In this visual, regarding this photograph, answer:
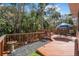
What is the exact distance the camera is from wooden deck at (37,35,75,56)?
1.41m

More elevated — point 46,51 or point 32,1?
point 32,1

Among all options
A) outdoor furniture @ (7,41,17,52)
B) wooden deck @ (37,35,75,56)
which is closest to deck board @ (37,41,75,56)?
wooden deck @ (37,35,75,56)

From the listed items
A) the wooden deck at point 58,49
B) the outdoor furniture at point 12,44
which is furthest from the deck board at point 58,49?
the outdoor furniture at point 12,44

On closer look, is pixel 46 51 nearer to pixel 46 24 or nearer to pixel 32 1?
pixel 46 24

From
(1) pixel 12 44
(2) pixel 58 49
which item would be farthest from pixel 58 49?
(1) pixel 12 44

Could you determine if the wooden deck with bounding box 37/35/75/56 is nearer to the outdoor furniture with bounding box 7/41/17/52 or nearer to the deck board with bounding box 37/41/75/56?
the deck board with bounding box 37/41/75/56

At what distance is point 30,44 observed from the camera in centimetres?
144

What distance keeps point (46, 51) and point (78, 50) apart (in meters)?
0.34

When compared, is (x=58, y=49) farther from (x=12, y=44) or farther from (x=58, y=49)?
(x=12, y=44)

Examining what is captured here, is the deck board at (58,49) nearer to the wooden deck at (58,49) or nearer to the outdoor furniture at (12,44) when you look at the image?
the wooden deck at (58,49)

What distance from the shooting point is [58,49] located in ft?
4.68

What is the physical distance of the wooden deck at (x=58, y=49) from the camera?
1412mm

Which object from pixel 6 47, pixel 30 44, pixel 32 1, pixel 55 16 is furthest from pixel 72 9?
pixel 6 47

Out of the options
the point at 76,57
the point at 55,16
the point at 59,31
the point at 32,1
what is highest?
the point at 32,1
